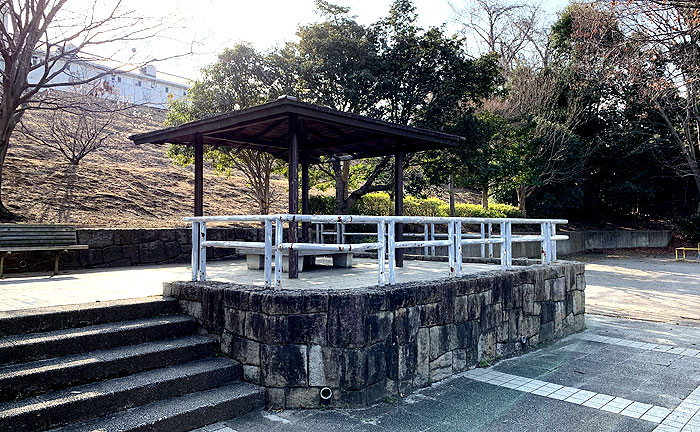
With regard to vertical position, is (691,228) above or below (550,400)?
above

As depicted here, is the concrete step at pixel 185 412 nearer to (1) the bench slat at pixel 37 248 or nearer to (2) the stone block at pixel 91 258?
(1) the bench slat at pixel 37 248

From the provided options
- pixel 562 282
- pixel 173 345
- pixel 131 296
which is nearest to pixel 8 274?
pixel 131 296

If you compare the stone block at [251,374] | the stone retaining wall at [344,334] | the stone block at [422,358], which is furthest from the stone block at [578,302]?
the stone block at [251,374]

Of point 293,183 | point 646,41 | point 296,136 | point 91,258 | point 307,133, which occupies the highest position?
point 646,41

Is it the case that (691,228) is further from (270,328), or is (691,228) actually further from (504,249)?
(270,328)

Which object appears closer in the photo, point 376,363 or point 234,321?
point 376,363

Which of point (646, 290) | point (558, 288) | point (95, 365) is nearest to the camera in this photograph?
point (95, 365)

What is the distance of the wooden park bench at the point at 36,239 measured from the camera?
24.4ft

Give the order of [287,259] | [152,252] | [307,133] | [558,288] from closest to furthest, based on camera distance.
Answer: [558,288] < [287,259] < [307,133] < [152,252]

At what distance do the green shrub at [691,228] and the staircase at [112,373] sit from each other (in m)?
24.9

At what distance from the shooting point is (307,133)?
8.22m

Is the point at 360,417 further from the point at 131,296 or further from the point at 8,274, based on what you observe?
the point at 8,274

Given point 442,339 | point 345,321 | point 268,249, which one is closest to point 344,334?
point 345,321

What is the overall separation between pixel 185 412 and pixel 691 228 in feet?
84.4
